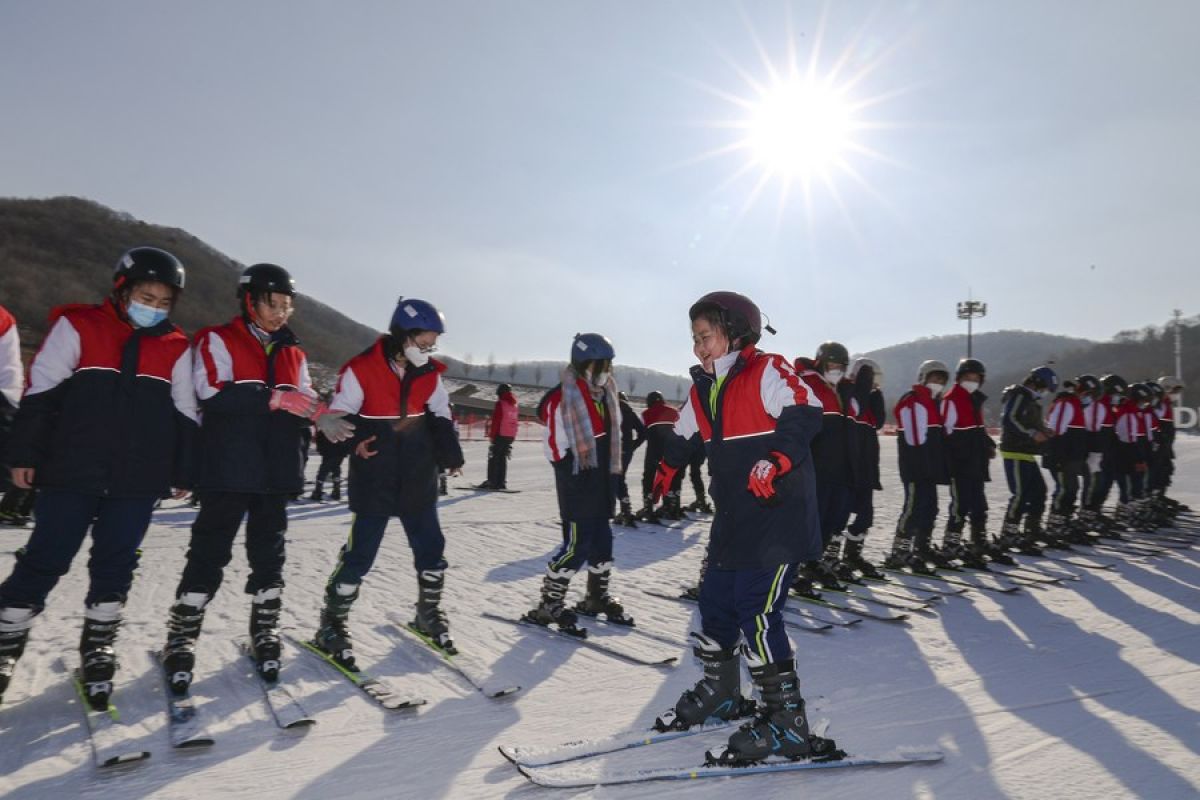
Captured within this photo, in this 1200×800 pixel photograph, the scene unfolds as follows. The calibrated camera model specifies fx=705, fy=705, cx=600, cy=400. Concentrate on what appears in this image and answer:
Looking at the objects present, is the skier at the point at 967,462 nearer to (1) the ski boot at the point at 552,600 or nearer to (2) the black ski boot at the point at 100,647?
(1) the ski boot at the point at 552,600

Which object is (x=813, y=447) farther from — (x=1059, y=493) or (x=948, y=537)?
(x=1059, y=493)

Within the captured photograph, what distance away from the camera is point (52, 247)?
302 ft

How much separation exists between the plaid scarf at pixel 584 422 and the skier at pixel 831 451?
6.88 feet

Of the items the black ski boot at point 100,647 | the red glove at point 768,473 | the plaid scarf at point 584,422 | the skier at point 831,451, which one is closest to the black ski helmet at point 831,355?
the skier at point 831,451

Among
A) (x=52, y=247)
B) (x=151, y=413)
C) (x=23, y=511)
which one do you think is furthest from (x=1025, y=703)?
(x=52, y=247)

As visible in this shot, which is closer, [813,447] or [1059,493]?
[813,447]

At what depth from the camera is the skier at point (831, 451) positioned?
687 centimetres

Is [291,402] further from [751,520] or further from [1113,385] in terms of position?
[1113,385]

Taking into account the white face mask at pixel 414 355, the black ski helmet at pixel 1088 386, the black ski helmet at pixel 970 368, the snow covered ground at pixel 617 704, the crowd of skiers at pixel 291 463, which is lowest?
the snow covered ground at pixel 617 704

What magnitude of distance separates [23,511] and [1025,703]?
459 inches

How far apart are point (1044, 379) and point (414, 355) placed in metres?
8.63

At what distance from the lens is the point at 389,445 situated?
14.5 ft

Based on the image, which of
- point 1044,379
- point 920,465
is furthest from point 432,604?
point 1044,379

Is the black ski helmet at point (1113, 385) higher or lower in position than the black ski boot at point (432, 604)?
higher
